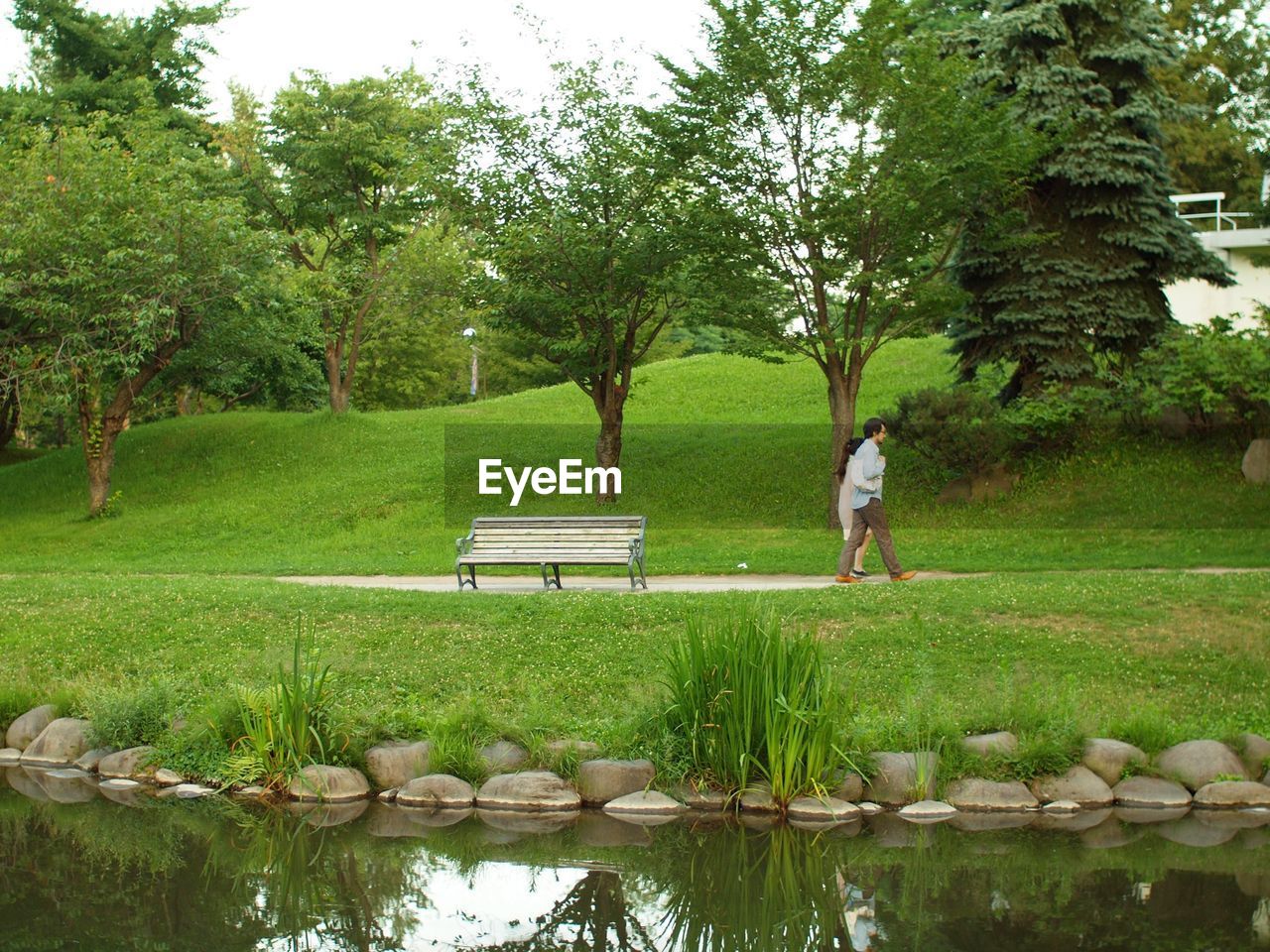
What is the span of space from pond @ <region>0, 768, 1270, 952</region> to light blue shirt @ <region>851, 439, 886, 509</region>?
257 inches

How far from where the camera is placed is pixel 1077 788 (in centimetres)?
908

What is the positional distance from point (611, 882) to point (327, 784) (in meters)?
2.66

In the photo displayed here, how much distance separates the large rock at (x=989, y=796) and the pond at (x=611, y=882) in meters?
0.15

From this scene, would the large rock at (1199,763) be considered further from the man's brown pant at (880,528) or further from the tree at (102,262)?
the tree at (102,262)

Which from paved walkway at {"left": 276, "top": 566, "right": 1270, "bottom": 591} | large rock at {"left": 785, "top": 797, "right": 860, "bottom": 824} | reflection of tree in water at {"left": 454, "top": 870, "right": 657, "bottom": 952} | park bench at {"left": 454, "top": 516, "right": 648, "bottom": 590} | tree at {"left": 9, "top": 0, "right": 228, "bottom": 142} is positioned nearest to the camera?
reflection of tree in water at {"left": 454, "top": 870, "right": 657, "bottom": 952}

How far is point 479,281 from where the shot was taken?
2520 cm

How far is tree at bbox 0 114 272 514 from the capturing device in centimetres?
2503

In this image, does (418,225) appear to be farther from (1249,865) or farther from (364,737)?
(1249,865)

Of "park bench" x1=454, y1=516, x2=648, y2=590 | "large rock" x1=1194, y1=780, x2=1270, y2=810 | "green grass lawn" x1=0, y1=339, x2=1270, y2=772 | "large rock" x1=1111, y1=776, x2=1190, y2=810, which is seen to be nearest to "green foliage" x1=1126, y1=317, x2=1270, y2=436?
"green grass lawn" x1=0, y1=339, x2=1270, y2=772

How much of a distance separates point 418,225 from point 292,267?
746 cm

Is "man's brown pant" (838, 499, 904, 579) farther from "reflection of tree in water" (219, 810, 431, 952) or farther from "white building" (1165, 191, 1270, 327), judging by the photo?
"white building" (1165, 191, 1270, 327)

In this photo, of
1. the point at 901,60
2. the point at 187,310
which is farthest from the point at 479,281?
the point at 901,60

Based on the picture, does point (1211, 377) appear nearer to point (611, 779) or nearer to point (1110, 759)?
point (1110, 759)

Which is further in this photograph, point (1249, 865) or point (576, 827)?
point (576, 827)
